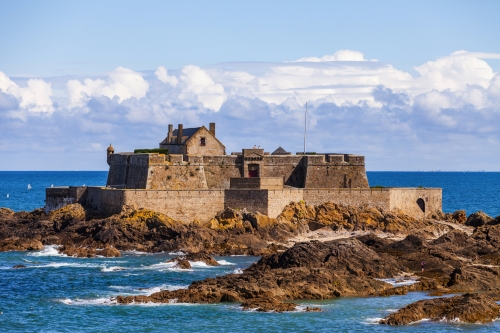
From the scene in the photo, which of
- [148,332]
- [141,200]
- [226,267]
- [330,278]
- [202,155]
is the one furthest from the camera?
[202,155]

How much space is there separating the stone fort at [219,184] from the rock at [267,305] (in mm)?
19852

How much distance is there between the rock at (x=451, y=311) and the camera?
1185 inches

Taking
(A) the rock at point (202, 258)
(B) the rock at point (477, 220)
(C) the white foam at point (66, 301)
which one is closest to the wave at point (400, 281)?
(A) the rock at point (202, 258)

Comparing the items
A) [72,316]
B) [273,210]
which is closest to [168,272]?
[72,316]

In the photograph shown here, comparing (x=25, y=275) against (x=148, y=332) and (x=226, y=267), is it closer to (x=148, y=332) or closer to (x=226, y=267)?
(x=226, y=267)

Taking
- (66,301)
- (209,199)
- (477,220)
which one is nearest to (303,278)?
(66,301)

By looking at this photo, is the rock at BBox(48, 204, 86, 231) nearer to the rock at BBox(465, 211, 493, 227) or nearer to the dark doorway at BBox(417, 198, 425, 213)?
the dark doorway at BBox(417, 198, 425, 213)

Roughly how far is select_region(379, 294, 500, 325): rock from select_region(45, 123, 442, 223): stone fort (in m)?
22.0

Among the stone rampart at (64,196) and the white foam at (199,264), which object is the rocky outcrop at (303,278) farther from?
the stone rampart at (64,196)

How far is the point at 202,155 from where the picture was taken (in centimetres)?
5697

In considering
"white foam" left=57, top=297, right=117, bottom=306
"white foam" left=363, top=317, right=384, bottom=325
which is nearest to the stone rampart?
"white foam" left=57, top=297, right=117, bottom=306

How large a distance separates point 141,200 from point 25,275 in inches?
483

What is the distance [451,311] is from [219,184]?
28267 millimetres

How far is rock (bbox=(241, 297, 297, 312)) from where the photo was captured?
105 feet
